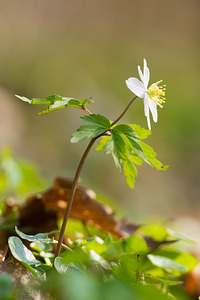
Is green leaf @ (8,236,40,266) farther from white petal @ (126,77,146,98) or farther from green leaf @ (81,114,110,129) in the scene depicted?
white petal @ (126,77,146,98)

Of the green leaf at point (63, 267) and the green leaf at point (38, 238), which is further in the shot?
the green leaf at point (38, 238)

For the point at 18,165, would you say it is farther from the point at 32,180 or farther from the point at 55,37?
the point at 55,37

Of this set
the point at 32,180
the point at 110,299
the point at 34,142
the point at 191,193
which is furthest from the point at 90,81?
the point at 110,299

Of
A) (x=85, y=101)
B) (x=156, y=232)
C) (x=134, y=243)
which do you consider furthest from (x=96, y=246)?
(x=85, y=101)

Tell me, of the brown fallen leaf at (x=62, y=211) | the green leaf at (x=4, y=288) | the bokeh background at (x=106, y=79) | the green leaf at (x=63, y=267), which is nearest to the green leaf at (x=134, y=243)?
the brown fallen leaf at (x=62, y=211)

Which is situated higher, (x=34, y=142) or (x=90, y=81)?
(x=90, y=81)

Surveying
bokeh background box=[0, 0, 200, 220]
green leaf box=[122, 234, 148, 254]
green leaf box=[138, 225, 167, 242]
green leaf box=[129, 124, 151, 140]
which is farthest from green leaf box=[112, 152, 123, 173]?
bokeh background box=[0, 0, 200, 220]

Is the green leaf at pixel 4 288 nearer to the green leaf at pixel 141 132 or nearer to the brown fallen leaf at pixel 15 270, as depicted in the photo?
the brown fallen leaf at pixel 15 270
